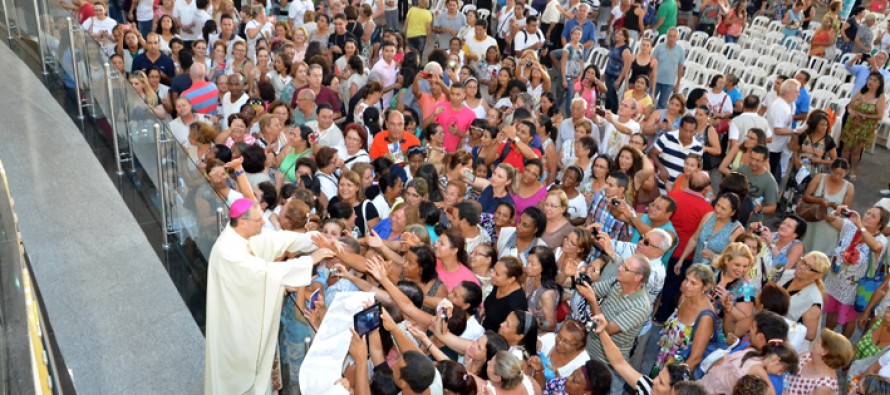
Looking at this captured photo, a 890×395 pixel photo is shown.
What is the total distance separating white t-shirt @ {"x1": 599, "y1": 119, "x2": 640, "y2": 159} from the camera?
911 centimetres

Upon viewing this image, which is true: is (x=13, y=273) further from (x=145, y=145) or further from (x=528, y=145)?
(x=528, y=145)

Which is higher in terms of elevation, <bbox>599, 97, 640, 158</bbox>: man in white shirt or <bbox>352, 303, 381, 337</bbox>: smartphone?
<bbox>352, 303, 381, 337</bbox>: smartphone

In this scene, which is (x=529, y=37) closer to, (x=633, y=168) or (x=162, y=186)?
(x=633, y=168)

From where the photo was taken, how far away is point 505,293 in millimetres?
5879

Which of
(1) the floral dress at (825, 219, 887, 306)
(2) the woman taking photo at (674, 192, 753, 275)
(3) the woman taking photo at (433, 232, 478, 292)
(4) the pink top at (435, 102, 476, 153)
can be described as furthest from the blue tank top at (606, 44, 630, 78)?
(3) the woman taking photo at (433, 232, 478, 292)

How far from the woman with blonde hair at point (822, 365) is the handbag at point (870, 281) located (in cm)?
193

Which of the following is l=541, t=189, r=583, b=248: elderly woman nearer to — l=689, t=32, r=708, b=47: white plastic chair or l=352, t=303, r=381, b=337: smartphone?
l=352, t=303, r=381, b=337: smartphone

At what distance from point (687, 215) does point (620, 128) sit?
5.66ft

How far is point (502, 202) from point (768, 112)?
4.57m

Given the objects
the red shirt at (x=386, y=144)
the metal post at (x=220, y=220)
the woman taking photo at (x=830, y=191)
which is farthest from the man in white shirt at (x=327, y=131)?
the woman taking photo at (x=830, y=191)

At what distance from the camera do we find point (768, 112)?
10.3 meters

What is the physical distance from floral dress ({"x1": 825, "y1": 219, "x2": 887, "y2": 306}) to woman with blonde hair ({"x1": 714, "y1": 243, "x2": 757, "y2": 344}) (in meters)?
1.26

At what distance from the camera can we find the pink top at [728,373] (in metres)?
5.41

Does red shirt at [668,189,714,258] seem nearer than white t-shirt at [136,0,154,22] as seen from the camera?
Yes
